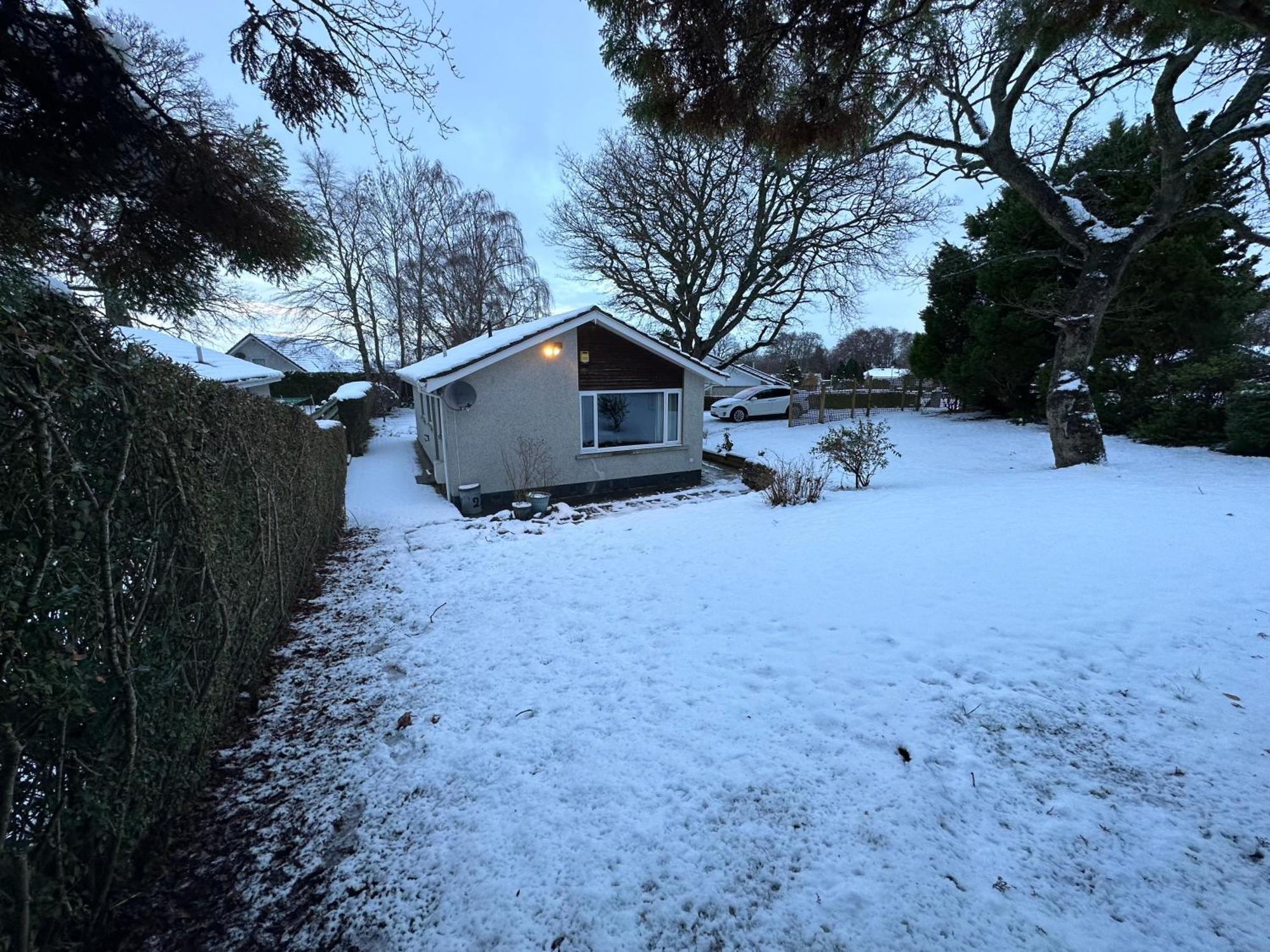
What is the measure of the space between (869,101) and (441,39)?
2633 millimetres

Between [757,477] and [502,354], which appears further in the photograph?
[757,477]

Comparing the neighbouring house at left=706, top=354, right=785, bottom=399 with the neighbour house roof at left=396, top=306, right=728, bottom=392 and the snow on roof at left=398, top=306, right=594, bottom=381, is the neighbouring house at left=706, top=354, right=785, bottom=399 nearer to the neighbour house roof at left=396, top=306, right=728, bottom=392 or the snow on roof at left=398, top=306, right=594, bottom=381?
the neighbour house roof at left=396, top=306, right=728, bottom=392

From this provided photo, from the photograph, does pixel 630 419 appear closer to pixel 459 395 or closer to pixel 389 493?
pixel 459 395

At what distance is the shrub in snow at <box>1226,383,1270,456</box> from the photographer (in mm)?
7949

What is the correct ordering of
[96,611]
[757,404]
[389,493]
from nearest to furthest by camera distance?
[96,611] < [389,493] < [757,404]

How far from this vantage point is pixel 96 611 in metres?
1.63

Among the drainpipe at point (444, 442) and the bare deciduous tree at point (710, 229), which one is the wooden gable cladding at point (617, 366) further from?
the bare deciduous tree at point (710, 229)

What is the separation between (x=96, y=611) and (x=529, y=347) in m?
8.82

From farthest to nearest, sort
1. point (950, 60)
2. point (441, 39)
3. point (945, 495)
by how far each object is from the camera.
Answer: point (945, 495) < point (950, 60) < point (441, 39)

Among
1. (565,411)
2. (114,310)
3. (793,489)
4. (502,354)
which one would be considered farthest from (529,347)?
(114,310)

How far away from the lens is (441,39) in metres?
2.93

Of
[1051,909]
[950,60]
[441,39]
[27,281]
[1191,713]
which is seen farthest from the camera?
[950,60]

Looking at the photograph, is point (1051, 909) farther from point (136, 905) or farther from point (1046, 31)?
point (1046, 31)

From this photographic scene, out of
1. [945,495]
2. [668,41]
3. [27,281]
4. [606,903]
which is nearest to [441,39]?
[668,41]
